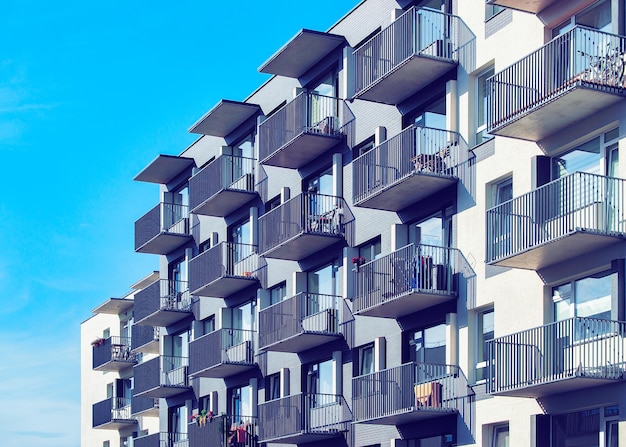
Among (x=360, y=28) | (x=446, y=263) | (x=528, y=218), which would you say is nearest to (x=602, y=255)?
(x=528, y=218)

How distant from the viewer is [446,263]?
33.3 meters

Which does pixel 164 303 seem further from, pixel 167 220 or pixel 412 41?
pixel 412 41

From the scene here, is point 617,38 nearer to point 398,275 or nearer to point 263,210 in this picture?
point 398,275

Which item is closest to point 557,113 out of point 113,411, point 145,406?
point 145,406

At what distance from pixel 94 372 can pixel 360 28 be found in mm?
38369

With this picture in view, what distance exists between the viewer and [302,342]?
131 ft

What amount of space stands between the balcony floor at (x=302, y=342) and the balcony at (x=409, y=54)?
7061 millimetres

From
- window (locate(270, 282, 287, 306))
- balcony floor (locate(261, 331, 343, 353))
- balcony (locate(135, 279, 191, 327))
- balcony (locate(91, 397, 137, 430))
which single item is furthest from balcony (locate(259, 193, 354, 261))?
balcony (locate(91, 397, 137, 430))

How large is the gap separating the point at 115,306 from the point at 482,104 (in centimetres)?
3830

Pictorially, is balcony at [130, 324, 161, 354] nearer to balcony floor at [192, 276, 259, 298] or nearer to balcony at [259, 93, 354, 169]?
balcony floor at [192, 276, 259, 298]

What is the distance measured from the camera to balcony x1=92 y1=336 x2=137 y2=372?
64.6 m

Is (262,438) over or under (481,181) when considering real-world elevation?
under

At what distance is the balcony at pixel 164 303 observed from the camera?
52.4 metres

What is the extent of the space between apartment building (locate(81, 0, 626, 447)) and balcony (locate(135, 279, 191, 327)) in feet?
5.71
